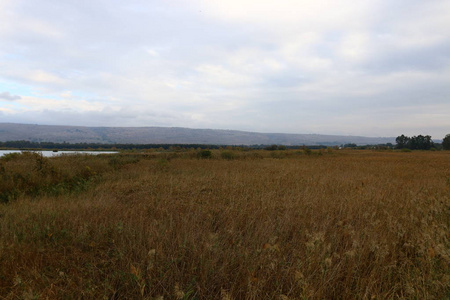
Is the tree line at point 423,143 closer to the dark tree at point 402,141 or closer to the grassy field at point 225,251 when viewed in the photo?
the dark tree at point 402,141

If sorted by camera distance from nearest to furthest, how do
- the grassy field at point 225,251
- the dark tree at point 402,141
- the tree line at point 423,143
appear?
the grassy field at point 225,251, the tree line at point 423,143, the dark tree at point 402,141

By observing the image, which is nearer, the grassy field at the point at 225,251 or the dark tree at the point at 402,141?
the grassy field at the point at 225,251

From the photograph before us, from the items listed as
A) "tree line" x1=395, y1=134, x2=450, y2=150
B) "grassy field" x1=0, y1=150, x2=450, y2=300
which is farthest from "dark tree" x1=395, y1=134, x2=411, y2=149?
"grassy field" x1=0, y1=150, x2=450, y2=300

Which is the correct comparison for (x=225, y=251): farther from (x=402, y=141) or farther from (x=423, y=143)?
(x=402, y=141)

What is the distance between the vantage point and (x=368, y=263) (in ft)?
10.5

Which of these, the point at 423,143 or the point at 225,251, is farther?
the point at 423,143

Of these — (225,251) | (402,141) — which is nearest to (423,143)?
(402,141)

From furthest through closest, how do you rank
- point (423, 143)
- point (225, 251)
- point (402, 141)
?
point (402, 141)
point (423, 143)
point (225, 251)

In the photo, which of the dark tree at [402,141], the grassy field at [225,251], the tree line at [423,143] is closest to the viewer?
the grassy field at [225,251]

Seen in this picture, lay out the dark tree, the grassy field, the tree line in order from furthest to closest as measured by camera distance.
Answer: the dark tree → the tree line → the grassy field

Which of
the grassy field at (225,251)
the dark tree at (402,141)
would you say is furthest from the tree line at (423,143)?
the grassy field at (225,251)

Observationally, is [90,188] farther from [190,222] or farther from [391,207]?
[391,207]

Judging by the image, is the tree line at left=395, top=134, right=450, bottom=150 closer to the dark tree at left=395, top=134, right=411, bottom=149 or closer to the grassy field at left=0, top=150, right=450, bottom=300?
the dark tree at left=395, top=134, right=411, bottom=149

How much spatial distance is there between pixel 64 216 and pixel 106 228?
4.37ft
